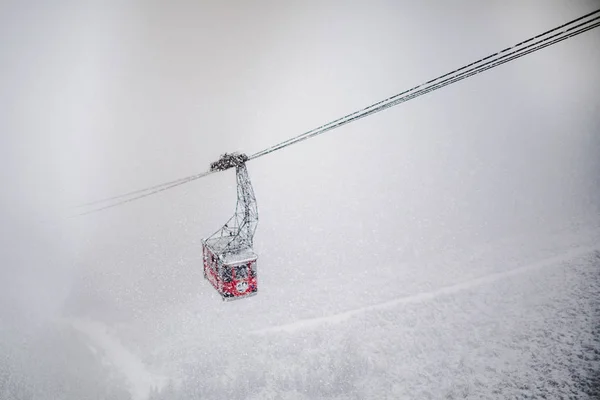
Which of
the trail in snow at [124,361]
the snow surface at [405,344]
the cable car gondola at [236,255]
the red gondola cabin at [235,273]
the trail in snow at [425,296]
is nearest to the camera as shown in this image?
the cable car gondola at [236,255]

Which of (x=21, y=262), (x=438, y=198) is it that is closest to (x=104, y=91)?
(x=21, y=262)

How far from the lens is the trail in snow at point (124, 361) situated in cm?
3638

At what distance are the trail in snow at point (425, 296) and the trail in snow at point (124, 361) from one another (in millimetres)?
12578

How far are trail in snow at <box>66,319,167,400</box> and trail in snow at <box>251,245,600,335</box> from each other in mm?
12578

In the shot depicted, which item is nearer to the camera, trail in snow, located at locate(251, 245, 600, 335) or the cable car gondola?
the cable car gondola

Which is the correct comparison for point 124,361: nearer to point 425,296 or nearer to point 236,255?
point 236,255

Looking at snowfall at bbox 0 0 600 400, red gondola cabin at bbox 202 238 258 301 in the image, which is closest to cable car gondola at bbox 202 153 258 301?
red gondola cabin at bbox 202 238 258 301

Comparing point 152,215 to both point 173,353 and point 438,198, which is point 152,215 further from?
point 438,198

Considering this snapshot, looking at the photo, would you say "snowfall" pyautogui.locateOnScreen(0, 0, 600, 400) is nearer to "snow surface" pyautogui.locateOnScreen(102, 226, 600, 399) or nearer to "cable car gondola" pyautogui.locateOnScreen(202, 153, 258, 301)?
"snow surface" pyautogui.locateOnScreen(102, 226, 600, 399)

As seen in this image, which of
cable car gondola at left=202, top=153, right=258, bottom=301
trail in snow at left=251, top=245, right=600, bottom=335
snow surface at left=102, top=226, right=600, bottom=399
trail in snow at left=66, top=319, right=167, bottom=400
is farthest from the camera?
trail in snow at left=251, top=245, right=600, bottom=335

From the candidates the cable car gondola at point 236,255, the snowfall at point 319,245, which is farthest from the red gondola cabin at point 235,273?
the snowfall at point 319,245

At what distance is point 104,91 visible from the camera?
111 m

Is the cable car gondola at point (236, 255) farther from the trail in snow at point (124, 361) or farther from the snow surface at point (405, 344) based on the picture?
the trail in snow at point (124, 361)

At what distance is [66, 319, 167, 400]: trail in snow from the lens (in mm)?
36381
